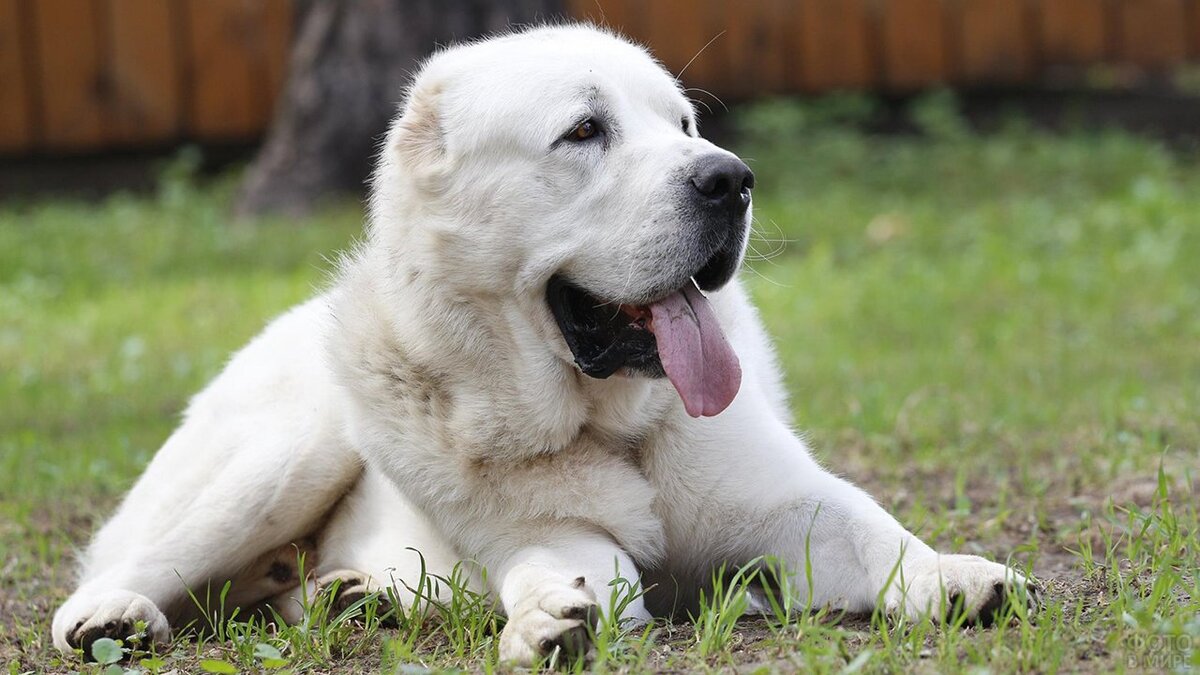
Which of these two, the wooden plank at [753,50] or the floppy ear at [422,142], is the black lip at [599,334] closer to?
the floppy ear at [422,142]

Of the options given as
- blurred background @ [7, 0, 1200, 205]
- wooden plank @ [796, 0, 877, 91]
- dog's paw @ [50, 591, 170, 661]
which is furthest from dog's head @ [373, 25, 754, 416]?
wooden plank @ [796, 0, 877, 91]

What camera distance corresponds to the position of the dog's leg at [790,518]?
11.0 feet

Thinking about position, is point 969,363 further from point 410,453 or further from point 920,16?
point 920,16

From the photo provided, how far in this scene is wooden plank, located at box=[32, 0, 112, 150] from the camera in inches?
474

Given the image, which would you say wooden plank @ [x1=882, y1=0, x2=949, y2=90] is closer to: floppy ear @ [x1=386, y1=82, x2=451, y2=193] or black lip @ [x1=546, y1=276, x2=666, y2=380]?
floppy ear @ [x1=386, y1=82, x2=451, y2=193]

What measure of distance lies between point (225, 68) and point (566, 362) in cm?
958

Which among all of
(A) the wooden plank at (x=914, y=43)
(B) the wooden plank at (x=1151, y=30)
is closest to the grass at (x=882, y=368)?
(A) the wooden plank at (x=914, y=43)

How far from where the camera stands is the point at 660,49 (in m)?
12.9

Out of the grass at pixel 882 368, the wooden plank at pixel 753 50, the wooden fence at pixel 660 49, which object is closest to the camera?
the grass at pixel 882 368

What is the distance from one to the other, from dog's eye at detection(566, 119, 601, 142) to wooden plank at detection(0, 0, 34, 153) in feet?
32.0

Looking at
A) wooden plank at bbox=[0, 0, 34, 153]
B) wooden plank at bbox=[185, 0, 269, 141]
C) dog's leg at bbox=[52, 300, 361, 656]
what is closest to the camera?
dog's leg at bbox=[52, 300, 361, 656]

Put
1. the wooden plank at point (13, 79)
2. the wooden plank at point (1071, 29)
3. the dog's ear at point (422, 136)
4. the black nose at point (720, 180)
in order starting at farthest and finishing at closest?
1. the wooden plank at point (1071, 29)
2. the wooden plank at point (13, 79)
3. the dog's ear at point (422, 136)
4. the black nose at point (720, 180)

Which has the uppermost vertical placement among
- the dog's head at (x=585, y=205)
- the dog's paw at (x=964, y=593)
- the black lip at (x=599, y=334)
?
the dog's head at (x=585, y=205)

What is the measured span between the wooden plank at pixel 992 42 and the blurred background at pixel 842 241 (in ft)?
0.07
